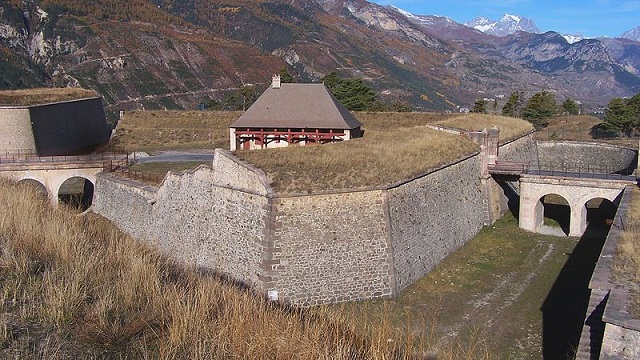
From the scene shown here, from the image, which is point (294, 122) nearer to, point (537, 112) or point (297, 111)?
point (297, 111)

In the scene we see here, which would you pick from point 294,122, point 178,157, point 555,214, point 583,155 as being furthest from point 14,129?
point 583,155

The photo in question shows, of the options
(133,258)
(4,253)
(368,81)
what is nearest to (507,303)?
(133,258)

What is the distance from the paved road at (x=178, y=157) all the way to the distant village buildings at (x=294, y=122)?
4.72 meters

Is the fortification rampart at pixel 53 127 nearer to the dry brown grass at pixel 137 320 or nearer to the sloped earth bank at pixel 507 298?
the sloped earth bank at pixel 507 298

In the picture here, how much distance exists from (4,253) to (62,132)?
29.9 meters

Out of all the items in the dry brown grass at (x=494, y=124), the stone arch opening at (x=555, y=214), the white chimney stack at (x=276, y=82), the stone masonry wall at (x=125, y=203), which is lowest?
the stone arch opening at (x=555, y=214)

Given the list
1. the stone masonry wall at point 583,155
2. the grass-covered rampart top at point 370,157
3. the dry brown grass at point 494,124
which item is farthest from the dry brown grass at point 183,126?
the grass-covered rampart top at point 370,157

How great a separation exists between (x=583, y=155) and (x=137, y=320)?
3694 cm

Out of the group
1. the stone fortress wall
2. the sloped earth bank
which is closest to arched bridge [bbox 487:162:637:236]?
the sloped earth bank

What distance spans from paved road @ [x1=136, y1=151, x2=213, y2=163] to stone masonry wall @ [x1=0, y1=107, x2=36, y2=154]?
20.6 ft

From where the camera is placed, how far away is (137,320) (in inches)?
216

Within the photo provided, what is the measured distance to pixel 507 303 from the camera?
54.5ft

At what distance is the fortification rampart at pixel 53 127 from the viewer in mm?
30000

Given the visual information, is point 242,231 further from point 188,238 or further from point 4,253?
point 4,253
